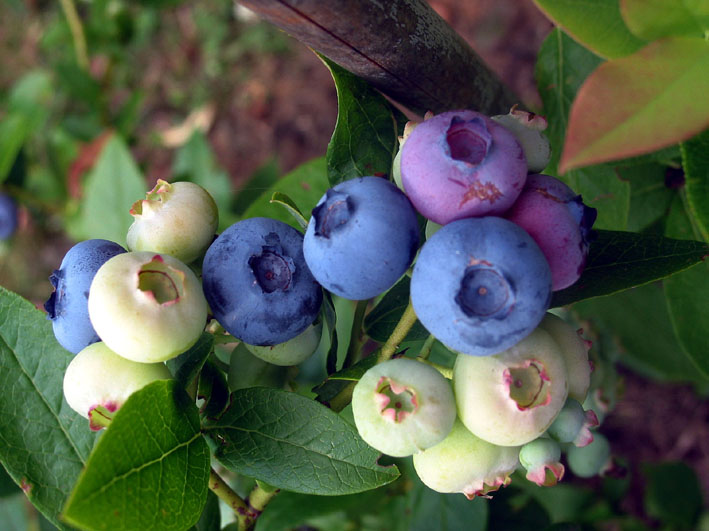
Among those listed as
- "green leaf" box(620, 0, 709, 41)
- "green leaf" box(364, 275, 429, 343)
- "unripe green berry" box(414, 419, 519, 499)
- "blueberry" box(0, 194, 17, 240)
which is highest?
"green leaf" box(620, 0, 709, 41)

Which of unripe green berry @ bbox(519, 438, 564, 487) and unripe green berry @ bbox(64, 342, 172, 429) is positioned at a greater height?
unripe green berry @ bbox(519, 438, 564, 487)

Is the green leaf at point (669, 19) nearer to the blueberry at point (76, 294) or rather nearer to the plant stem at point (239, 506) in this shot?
the blueberry at point (76, 294)

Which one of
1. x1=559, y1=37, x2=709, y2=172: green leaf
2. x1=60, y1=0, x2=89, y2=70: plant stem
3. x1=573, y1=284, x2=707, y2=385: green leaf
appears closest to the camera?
x1=559, y1=37, x2=709, y2=172: green leaf

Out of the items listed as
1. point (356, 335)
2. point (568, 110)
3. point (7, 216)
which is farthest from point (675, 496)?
point (7, 216)

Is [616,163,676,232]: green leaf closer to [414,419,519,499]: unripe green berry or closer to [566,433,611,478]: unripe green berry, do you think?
[566,433,611,478]: unripe green berry

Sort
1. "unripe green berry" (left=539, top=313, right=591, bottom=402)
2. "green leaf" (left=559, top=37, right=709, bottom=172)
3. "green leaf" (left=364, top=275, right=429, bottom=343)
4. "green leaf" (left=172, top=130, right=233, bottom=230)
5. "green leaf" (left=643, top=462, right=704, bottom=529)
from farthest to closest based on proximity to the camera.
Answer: "green leaf" (left=172, top=130, right=233, bottom=230)
"green leaf" (left=643, top=462, right=704, bottom=529)
"green leaf" (left=364, top=275, right=429, bottom=343)
"unripe green berry" (left=539, top=313, right=591, bottom=402)
"green leaf" (left=559, top=37, right=709, bottom=172)

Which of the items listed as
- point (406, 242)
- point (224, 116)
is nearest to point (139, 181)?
point (406, 242)

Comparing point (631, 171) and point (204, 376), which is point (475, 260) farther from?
point (631, 171)

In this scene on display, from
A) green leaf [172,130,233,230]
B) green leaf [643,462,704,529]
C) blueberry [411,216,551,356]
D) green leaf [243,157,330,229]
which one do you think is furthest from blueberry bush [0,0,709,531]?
green leaf [172,130,233,230]
